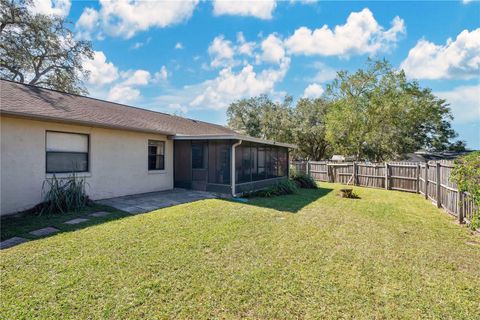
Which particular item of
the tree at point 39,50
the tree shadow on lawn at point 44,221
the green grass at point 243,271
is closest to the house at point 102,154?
the tree shadow on lawn at point 44,221

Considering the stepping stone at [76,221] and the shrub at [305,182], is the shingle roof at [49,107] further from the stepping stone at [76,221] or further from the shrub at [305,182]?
the shrub at [305,182]

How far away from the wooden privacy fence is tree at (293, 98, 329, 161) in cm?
719

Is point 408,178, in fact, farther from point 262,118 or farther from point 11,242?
point 262,118

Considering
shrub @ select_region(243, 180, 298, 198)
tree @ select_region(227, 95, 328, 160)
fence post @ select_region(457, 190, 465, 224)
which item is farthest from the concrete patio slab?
tree @ select_region(227, 95, 328, 160)

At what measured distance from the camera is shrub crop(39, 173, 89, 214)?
22.3 ft

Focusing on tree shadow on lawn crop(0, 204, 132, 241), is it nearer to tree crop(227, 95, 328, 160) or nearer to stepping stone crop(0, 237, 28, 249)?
stepping stone crop(0, 237, 28, 249)

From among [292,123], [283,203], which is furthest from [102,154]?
[292,123]

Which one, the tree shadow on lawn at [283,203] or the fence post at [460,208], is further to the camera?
the tree shadow on lawn at [283,203]

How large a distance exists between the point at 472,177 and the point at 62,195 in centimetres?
1031

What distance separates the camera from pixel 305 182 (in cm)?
1381

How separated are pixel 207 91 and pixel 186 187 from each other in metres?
17.4

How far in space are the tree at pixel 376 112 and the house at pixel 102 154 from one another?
11.5 metres

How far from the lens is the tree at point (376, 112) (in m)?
21.2

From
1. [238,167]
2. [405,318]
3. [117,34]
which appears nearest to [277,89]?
[117,34]
